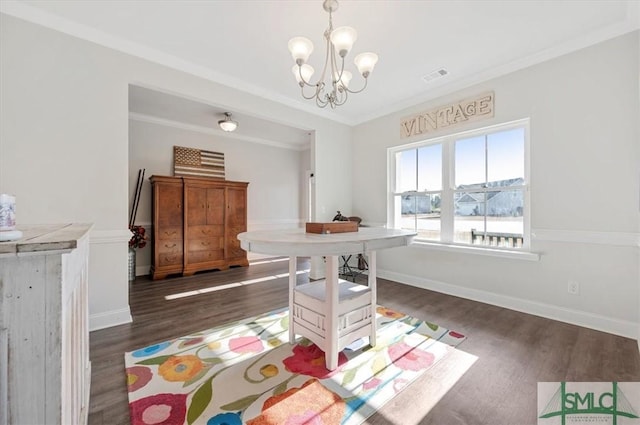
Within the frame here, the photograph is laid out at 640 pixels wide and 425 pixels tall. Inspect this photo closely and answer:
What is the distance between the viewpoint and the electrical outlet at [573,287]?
2.52 m

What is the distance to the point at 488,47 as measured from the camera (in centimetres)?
262

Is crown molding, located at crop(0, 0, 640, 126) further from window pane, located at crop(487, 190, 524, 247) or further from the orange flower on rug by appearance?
the orange flower on rug

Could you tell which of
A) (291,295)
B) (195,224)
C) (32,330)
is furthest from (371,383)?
(195,224)

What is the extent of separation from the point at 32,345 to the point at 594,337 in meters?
3.53

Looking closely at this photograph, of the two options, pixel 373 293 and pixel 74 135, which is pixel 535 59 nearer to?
→ pixel 373 293

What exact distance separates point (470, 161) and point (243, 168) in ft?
14.1

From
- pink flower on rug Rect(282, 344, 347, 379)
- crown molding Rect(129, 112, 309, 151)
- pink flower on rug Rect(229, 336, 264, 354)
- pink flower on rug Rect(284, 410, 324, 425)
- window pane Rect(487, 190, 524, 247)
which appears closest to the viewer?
pink flower on rug Rect(284, 410, 324, 425)

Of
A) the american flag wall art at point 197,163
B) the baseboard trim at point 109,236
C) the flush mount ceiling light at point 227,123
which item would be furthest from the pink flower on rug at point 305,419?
the american flag wall art at point 197,163

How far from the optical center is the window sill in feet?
9.13

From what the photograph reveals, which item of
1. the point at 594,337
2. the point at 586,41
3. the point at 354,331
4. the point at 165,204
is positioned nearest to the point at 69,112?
the point at 165,204

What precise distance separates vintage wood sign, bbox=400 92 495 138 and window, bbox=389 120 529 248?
0.17 metres

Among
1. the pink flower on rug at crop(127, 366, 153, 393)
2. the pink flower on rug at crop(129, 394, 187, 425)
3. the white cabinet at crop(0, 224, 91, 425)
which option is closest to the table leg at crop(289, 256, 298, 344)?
the pink flower on rug at crop(129, 394, 187, 425)

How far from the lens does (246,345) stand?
2139 millimetres

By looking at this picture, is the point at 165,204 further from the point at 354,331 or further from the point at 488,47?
the point at 488,47
